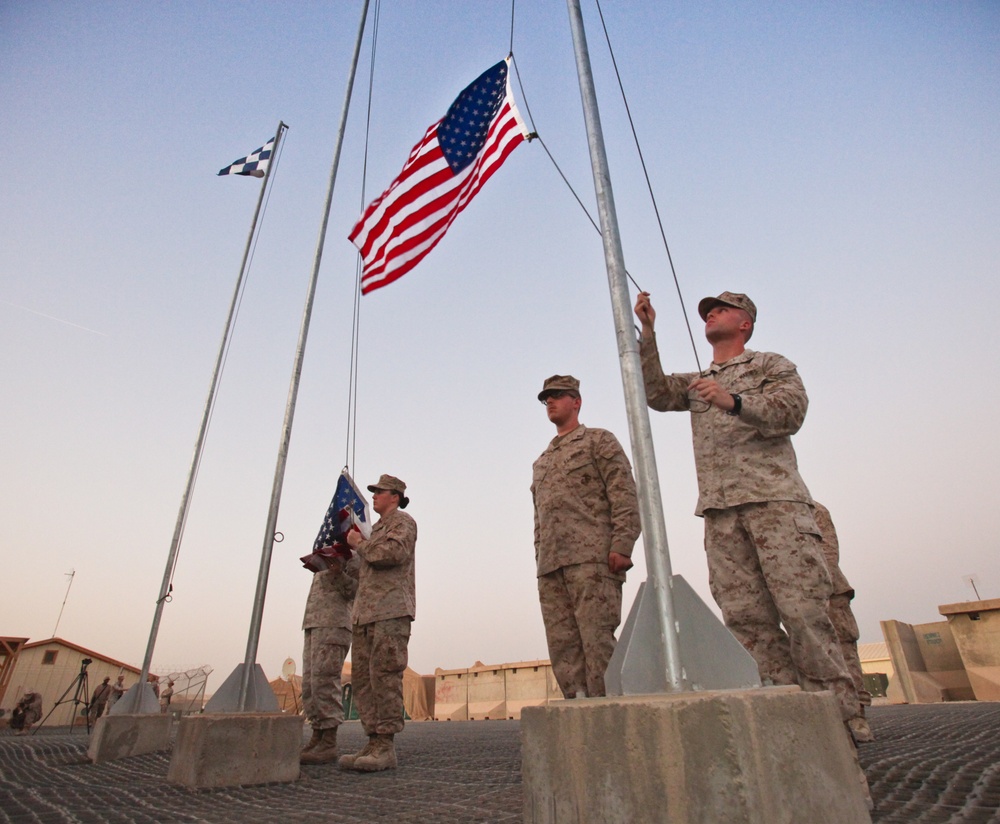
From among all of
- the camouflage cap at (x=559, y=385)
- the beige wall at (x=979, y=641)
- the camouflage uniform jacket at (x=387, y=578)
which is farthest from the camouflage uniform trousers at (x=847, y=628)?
the beige wall at (x=979, y=641)

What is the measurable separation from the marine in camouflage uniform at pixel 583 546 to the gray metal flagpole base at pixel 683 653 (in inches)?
57.1

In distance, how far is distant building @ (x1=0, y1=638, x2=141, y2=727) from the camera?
19.2 meters

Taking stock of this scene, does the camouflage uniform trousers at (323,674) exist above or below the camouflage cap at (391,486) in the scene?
below

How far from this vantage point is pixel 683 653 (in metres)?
1.43

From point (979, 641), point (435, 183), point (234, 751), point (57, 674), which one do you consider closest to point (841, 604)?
point (234, 751)

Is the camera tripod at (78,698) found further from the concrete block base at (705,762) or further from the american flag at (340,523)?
the concrete block base at (705,762)

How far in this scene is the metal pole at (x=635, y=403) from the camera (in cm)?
147

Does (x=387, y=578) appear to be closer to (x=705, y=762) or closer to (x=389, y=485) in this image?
(x=389, y=485)

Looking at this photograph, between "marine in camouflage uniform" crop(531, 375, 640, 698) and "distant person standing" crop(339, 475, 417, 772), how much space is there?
1.26 m

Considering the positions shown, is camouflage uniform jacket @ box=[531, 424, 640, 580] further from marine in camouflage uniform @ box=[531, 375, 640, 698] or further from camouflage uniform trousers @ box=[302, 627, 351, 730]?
camouflage uniform trousers @ box=[302, 627, 351, 730]

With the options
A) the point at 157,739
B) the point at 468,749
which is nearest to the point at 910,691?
the point at 468,749

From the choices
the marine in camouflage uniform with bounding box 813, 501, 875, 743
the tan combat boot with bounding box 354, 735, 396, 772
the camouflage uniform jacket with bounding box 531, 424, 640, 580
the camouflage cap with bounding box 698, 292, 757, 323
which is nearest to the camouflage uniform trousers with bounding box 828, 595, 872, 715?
the marine in camouflage uniform with bounding box 813, 501, 875, 743

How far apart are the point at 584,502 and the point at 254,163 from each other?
7315 millimetres

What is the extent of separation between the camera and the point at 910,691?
406 inches
